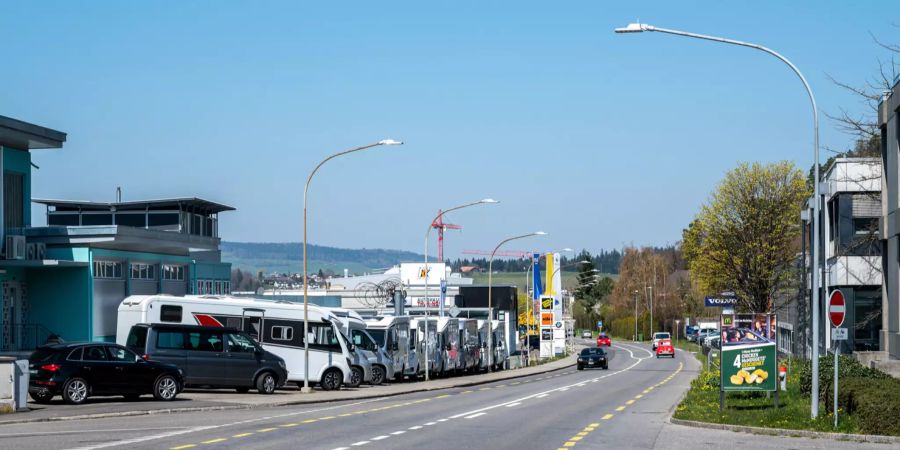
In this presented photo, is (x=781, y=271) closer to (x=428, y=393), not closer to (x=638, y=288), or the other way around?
(x=428, y=393)

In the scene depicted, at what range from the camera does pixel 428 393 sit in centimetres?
3981

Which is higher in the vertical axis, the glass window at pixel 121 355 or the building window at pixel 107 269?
the building window at pixel 107 269

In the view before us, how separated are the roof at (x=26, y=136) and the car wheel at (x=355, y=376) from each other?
15095 millimetres

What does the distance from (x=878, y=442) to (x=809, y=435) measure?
4.83 feet

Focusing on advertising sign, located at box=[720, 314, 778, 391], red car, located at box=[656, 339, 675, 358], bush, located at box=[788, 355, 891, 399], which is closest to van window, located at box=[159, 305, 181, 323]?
advertising sign, located at box=[720, 314, 778, 391]

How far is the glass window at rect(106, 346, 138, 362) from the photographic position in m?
28.8

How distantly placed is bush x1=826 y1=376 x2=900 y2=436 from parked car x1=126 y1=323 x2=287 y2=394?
17.9 metres

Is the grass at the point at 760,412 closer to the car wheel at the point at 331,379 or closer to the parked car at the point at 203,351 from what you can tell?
the car wheel at the point at 331,379

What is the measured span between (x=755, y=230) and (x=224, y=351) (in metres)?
43.1

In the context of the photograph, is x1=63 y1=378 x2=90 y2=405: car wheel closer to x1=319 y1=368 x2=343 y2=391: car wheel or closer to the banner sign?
x1=319 y1=368 x2=343 y2=391: car wheel

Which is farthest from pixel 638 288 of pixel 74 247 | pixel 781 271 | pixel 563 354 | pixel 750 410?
pixel 750 410

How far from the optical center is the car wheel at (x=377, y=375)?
145ft

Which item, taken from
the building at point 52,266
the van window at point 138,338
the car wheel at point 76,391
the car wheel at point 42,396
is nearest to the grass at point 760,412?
the car wheel at point 76,391

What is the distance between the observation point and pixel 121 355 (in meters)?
29.0
